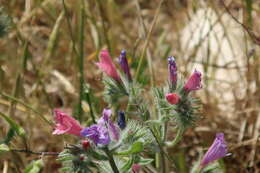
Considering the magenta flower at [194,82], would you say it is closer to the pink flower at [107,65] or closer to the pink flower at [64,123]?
the pink flower at [107,65]

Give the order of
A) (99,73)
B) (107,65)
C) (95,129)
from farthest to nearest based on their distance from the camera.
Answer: (99,73), (107,65), (95,129)

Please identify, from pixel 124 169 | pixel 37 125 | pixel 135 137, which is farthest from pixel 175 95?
pixel 37 125

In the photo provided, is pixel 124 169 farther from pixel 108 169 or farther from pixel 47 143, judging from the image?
pixel 47 143

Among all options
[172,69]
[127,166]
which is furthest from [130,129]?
[172,69]

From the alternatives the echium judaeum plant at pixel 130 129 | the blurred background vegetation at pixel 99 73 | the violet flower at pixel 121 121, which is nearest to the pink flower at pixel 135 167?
the echium judaeum plant at pixel 130 129

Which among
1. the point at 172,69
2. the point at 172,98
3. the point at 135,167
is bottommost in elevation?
the point at 135,167

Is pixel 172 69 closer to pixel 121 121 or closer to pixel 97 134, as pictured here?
pixel 121 121

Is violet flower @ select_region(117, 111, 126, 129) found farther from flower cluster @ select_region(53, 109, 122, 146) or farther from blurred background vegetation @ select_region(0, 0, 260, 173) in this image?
blurred background vegetation @ select_region(0, 0, 260, 173)
